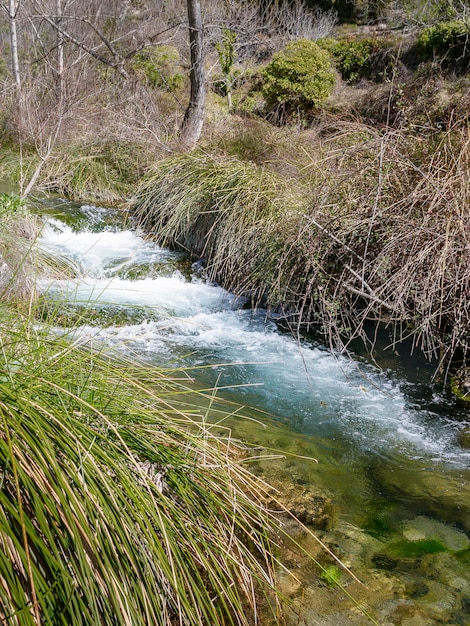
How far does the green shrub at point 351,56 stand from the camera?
51.5 feet

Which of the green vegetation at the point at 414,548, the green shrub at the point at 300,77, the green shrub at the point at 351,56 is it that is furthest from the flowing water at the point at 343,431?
the green shrub at the point at 351,56

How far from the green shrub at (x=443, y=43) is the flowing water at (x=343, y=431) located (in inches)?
432

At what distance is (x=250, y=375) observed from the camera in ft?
15.0

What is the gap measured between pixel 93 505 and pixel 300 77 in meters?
14.3

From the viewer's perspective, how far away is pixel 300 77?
1412 cm

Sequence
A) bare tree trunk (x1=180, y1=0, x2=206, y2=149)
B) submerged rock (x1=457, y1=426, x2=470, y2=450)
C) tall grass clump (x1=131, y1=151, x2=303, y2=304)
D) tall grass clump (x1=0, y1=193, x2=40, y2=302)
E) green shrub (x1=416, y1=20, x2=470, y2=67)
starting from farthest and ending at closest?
green shrub (x1=416, y1=20, x2=470, y2=67), bare tree trunk (x1=180, y1=0, x2=206, y2=149), tall grass clump (x1=131, y1=151, x2=303, y2=304), tall grass clump (x1=0, y1=193, x2=40, y2=302), submerged rock (x1=457, y1=426, x2=470, y2=450)

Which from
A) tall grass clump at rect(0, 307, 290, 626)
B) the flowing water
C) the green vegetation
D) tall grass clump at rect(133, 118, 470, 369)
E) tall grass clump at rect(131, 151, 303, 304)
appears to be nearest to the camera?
tall grass clump at rect(0, 307, 290, 626)

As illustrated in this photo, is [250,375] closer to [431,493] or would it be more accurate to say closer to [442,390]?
[442,390]

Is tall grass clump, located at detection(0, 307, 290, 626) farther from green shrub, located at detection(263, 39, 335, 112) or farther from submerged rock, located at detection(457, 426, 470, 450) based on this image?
green shrub, located at detection(263, 39, 335, 112)

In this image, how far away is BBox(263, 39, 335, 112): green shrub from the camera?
46.2 ft

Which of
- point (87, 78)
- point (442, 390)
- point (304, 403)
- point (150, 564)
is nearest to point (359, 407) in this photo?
point (304, 403)

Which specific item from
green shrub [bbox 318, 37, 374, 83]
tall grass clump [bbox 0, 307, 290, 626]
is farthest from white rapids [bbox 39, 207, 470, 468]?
green shrub [bbox 318, 37, 374, 83]

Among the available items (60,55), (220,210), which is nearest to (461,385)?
(220,210)

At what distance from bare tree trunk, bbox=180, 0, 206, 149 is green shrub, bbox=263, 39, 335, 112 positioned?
4.53 metres
